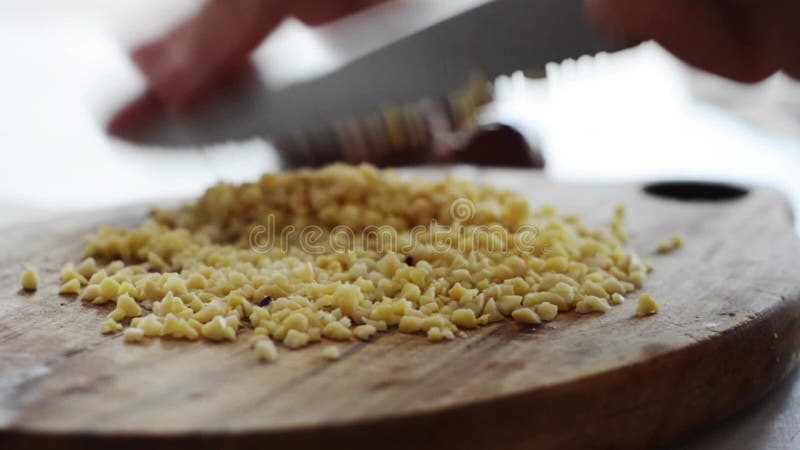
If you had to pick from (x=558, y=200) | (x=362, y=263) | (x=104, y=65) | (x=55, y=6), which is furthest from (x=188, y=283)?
(x=55, y=6)

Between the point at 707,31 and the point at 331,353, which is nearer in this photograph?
the point at 331,353

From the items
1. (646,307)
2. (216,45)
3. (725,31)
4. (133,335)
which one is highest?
(216,45)

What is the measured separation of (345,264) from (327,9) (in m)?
0.61

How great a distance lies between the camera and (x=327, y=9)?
5.00ft

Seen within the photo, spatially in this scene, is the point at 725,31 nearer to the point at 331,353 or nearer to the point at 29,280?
the point at 331,353

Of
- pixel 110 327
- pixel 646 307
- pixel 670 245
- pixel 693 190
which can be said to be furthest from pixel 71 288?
pixel 693 190

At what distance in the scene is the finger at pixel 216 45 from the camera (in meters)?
1.42

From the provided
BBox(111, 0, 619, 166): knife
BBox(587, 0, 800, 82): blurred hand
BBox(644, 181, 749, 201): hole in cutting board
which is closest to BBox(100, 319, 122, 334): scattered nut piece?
BBox(111, 0, 619, 166): knife

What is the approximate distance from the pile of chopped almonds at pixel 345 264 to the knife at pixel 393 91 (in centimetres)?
9

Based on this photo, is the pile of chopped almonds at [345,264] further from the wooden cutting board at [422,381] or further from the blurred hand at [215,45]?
the blurred hand at [215,45]

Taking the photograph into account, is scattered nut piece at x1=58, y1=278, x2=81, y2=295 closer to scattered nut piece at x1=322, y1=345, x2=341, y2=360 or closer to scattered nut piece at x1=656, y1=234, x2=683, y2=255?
scattered nut piece at x1=322, y1=345, x2=341, y2=360

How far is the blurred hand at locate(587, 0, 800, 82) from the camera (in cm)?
98

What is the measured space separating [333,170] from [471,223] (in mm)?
250

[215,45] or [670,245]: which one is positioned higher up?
[215,45]
